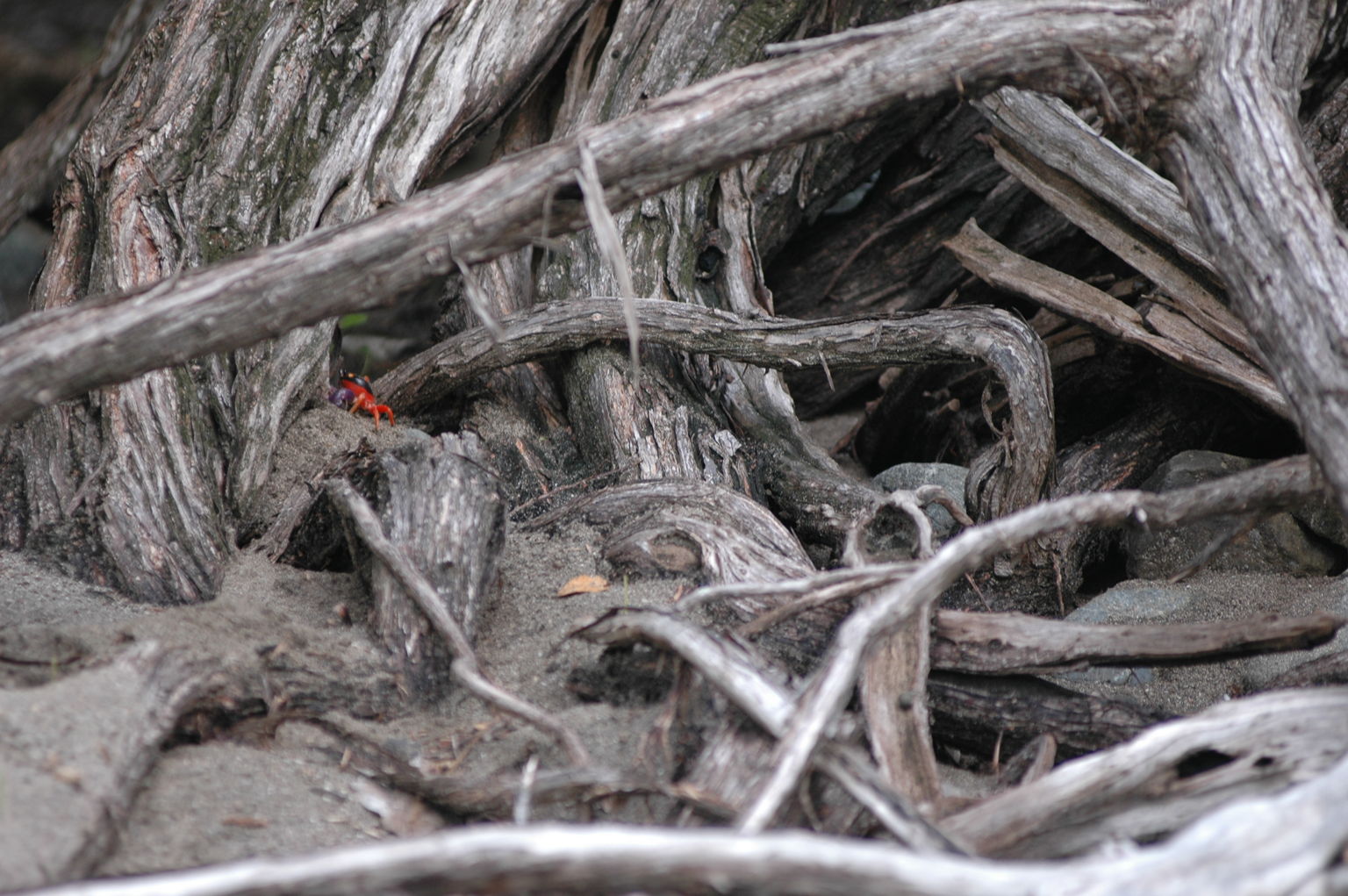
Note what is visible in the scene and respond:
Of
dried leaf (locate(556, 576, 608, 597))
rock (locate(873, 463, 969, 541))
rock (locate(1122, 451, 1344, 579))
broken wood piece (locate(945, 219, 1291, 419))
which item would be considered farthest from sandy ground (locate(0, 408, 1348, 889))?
rock (locate(873, 463, 969, 541))

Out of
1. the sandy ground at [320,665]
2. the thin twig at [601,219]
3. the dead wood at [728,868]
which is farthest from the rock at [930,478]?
the dead wood at [728,868]

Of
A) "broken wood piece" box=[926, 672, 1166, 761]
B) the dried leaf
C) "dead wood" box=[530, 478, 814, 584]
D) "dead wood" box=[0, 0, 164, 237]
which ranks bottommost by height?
"broken wood piece" box=[926, 672, 1166, 761]

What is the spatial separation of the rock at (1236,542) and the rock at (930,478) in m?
0.67

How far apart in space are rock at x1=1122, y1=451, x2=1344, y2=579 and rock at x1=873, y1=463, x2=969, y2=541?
2.21 feet

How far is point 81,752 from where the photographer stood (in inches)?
70.3

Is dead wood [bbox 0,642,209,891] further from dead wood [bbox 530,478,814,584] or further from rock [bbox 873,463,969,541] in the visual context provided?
rock [bbox 873,463,969,541]

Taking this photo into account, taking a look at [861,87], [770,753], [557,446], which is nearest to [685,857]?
[770,753]

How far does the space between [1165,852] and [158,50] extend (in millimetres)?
3905

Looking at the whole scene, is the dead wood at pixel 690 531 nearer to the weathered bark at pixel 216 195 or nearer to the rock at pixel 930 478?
the weathered bark at pixel 216 195

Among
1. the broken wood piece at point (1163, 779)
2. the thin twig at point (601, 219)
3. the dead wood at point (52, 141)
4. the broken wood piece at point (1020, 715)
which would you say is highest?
the dead wood at point (52, 141)

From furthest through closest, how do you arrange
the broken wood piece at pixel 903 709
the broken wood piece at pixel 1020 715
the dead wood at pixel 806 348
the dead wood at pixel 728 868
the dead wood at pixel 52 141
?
the dead wood at pixel 52 141
the dead wood at pixel 806 348
the broken wood piece at pixel 1020 715
the broken wood piece at pixel 903 709
the dead wood at pixel 728 868

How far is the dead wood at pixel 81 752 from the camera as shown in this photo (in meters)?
1.57

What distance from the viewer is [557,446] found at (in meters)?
3.87

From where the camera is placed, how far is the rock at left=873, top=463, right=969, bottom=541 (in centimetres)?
396
